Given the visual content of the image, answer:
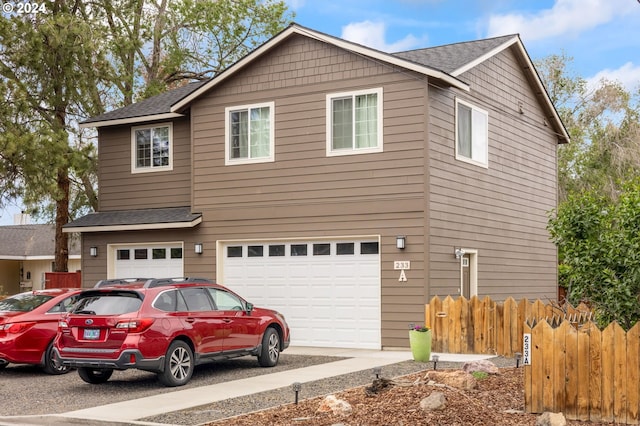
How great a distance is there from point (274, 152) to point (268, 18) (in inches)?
731

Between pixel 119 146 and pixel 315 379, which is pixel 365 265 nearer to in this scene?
pixel 315 379

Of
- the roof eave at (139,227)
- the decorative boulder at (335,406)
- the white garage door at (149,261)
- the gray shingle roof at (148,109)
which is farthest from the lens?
the gray shingle roof at (148,109)

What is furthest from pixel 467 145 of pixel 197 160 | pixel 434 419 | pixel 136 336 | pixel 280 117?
pixel 434 419

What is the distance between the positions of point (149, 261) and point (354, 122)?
6.86m

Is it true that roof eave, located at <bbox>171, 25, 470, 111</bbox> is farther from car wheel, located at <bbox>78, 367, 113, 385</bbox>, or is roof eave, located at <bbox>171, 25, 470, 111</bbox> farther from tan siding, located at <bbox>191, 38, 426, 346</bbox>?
car wheel, located at <bbox>78, 367, 113, 385</bbox>

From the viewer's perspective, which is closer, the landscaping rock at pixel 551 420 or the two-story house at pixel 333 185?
A: the landscaping rock at pixel 551 420

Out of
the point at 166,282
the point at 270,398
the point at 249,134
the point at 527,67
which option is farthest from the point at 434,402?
the point at 527,67

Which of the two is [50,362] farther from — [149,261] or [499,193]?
[499,193]

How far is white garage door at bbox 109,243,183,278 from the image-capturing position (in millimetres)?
21734

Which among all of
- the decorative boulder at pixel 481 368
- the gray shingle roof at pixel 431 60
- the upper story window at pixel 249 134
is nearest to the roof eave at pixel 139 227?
the upper story window at pixel 249 134

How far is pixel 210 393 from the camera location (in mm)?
12266

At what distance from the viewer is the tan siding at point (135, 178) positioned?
22.3 meters

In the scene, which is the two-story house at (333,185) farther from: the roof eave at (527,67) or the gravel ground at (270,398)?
the gravel ground at (270,398)

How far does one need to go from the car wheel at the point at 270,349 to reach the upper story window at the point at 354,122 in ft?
17.0
